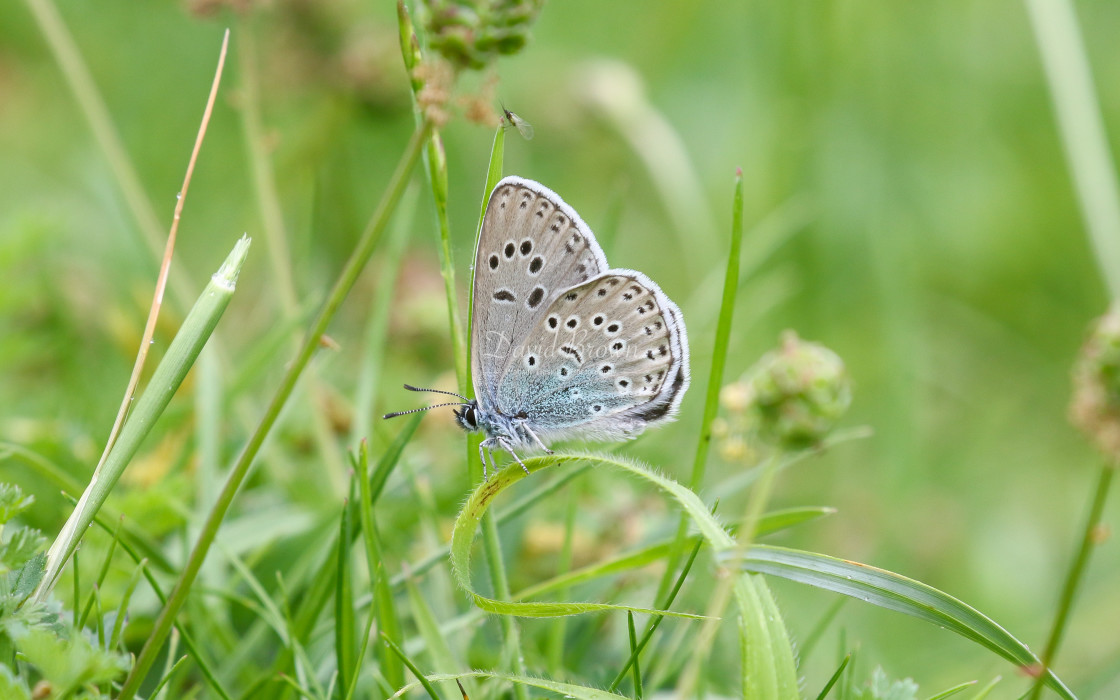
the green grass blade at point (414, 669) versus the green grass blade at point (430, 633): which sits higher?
the green grass blade at point (414, 669)

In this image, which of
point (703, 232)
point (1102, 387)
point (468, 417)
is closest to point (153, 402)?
point (468, 417)

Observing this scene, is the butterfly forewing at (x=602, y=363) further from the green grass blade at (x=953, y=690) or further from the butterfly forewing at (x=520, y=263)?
the green grass blade at (x=953, y=690)

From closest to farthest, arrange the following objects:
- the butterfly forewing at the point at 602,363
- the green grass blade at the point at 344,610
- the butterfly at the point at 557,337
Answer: the green grass blade at the point at 344,610, the butterfly at the point at 557,337, the butterfly forewing at the point at 602,363

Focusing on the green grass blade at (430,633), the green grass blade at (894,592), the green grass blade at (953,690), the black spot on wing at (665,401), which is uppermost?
the black spot on wing at (665,401)

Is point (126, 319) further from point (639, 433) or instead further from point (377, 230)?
point (377, 230)

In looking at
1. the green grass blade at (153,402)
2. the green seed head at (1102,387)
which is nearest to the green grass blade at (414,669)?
the green grass blade at (153,402)

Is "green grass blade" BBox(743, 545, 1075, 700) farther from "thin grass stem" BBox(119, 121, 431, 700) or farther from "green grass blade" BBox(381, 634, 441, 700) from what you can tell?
"thin grass stem" BBox(119, 121, 431, 700)
